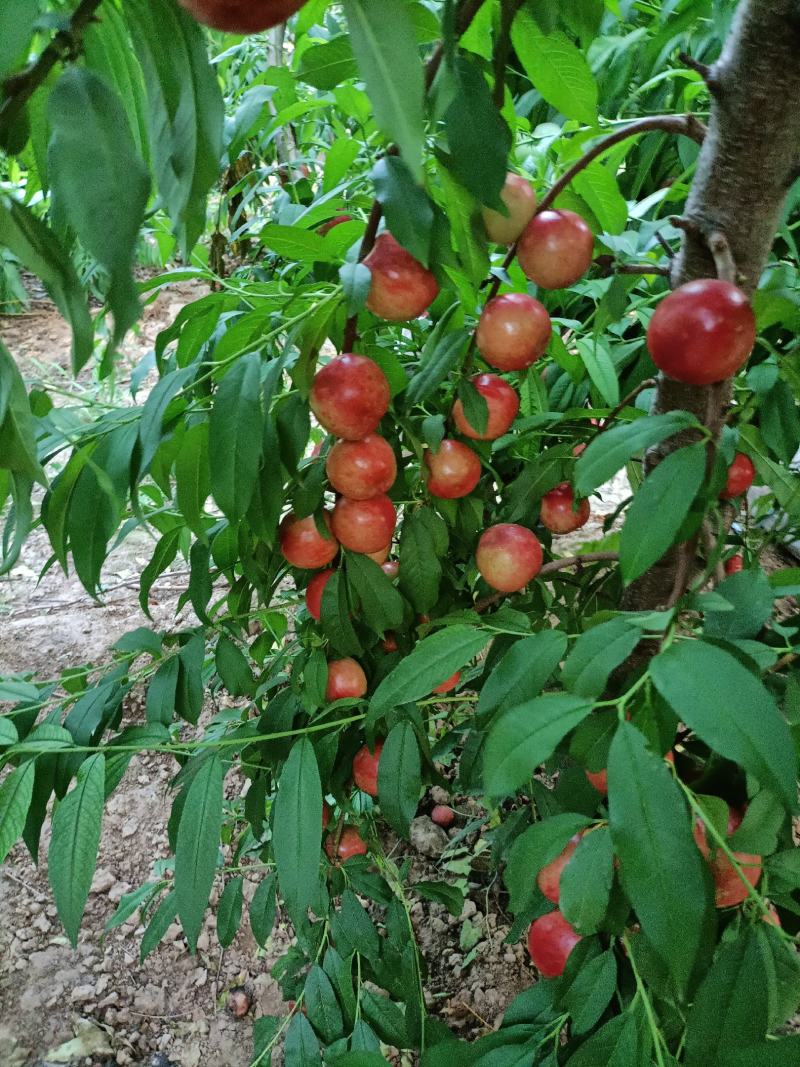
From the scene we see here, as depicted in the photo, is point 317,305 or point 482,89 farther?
point 317,305

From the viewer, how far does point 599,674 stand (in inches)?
15.1

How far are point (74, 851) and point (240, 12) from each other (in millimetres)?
510

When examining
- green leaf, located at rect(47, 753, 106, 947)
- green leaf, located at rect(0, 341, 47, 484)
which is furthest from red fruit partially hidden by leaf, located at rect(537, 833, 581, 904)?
green leaf, located at rect(0, 341, 47, 484)

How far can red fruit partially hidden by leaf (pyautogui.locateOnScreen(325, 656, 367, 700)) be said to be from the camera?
67 centimetres

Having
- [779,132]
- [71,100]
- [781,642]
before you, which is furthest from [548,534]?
[71,100]

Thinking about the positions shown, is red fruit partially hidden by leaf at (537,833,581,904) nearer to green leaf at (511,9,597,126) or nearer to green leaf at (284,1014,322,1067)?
green leaf at (284,1014,322,1067)

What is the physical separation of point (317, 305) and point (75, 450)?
0.22m

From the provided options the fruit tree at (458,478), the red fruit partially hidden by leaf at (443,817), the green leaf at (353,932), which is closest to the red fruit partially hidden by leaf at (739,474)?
the fruit tree at (458,478)

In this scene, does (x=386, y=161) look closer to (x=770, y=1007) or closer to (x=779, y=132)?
(x=779, y=132)

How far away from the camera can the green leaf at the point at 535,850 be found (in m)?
0.44

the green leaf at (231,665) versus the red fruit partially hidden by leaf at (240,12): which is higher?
the red fruit partially hidden by leaf at (240,12)

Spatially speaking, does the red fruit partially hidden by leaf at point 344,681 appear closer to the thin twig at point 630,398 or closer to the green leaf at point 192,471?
the green leaf at point 192,471

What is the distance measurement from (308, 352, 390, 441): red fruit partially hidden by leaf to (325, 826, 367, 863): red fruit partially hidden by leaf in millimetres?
544

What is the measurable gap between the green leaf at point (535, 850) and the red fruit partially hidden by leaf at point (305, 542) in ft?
0.89
